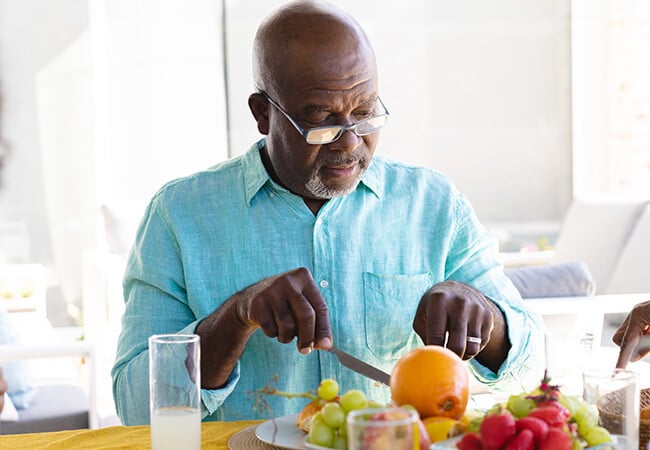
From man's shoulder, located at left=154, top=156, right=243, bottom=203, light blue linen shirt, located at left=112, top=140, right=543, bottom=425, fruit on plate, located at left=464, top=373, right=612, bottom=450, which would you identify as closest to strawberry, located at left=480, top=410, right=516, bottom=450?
fruit on plate, located at left=464, top=373, right=612, bottom=450

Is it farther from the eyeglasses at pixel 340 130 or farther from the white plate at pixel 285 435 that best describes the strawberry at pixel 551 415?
the eyeglasses at pixel 340 130

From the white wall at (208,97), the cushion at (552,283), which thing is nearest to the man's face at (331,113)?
the cushion at (552,283)

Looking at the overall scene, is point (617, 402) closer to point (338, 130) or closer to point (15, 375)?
point (338, 130)

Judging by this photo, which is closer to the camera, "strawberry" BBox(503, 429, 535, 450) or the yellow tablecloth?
"strawberry" BBox(503, 429, 535, 450)

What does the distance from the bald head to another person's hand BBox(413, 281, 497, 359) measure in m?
0.43

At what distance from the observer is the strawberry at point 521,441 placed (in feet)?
2.98

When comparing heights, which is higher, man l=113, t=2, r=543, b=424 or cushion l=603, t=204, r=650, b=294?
man l=113, t=2, r=543, b=424

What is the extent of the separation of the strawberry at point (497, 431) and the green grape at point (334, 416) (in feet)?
0.59

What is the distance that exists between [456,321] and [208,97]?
4.84 meters

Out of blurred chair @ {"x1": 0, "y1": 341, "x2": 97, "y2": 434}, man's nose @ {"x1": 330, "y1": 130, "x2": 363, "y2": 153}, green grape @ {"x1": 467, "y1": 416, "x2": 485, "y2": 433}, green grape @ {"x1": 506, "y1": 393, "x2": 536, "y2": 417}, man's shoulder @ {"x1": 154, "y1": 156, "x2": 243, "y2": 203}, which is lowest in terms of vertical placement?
blurred chair @ {"x1": 0, "y1": 341, "x2": 97, "y2": 434}

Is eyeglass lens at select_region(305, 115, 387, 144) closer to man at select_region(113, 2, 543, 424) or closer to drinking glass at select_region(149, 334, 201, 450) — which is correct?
man at select_region(113, 2, 543, 424)

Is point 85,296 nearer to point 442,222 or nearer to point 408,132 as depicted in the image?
point 408,132

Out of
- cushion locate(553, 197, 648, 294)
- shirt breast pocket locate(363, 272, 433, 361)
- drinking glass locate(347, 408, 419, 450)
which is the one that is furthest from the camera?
cushion locate(553, 197, 648, 294)

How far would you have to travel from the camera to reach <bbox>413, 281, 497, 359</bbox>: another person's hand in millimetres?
1405
